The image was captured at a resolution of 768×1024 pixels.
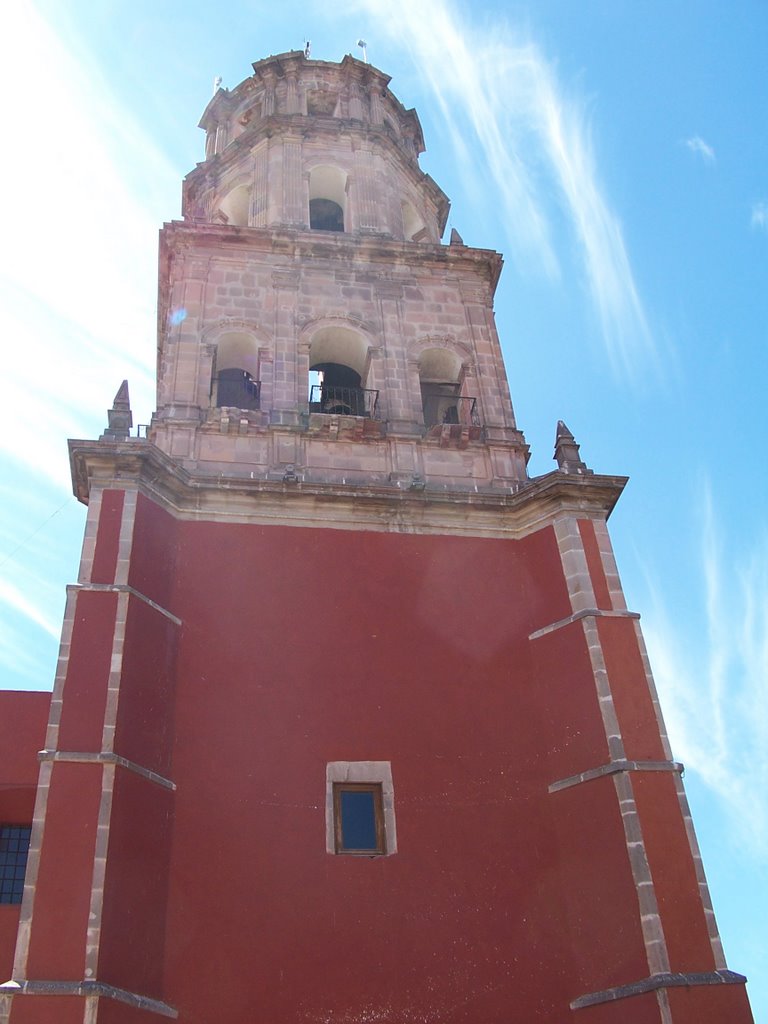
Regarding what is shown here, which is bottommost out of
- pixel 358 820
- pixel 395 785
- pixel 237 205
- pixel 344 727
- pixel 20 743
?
pixel 358 820

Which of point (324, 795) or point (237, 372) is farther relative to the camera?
point (237, 372)

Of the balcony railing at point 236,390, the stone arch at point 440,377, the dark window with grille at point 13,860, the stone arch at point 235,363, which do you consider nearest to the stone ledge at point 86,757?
the dark window with grille at point 13,860

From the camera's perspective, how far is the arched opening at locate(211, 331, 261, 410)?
18617 mm

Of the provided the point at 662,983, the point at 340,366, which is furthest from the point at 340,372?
the point at 662,983

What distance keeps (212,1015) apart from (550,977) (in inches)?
150

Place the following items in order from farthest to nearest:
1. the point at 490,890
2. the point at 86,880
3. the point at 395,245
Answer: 1. the point at 395,245
2. the point at 490,890
3. the point at 86,880

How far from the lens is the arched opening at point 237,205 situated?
22922 millimetres

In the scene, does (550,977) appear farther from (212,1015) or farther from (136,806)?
(136,806)

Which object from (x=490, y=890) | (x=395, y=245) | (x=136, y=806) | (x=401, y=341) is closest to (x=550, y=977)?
(x=490, y=890)

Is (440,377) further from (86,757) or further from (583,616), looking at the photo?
(86,757)

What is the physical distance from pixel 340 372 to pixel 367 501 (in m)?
4.49

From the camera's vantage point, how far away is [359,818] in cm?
Result: 1314

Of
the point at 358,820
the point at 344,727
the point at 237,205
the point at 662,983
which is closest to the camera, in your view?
the point at 662,983

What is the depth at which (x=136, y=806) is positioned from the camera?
1199 cm
